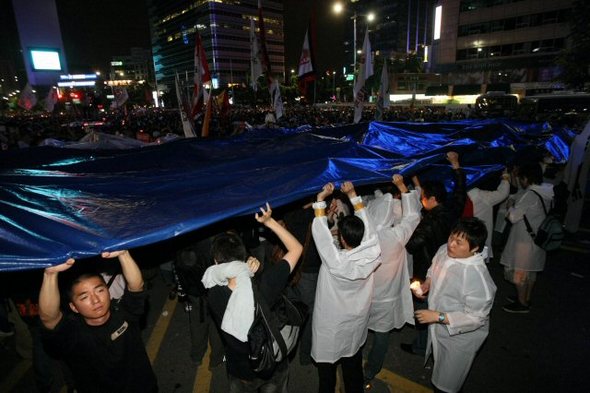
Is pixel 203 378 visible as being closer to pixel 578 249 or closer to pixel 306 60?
pixel 578 249

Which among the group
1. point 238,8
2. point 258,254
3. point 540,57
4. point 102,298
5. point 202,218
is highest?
point 238,8

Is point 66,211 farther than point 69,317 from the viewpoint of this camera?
Yes

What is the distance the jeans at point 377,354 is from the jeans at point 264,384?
1200mm

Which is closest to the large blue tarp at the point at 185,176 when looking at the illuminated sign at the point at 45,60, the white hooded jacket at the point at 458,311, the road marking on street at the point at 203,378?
the white hooded jacket at the point at 458,311

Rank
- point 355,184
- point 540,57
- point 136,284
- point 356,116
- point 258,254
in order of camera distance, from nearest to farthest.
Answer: point 136,284
point 355,184
point 258,254
point 356,116
point 540,57

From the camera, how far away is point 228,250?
2355 mm

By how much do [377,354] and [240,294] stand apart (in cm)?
201

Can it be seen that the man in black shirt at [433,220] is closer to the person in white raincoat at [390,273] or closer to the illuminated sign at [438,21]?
the person in white raincoat at [390,273]

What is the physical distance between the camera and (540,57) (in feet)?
133

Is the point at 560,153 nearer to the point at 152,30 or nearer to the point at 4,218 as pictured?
the point at 4,218

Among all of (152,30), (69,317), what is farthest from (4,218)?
(152,30)

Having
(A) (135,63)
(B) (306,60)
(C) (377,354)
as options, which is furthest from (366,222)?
(A) (135,63)

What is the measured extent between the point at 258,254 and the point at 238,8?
114m

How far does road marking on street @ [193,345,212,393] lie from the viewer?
11.6ft
